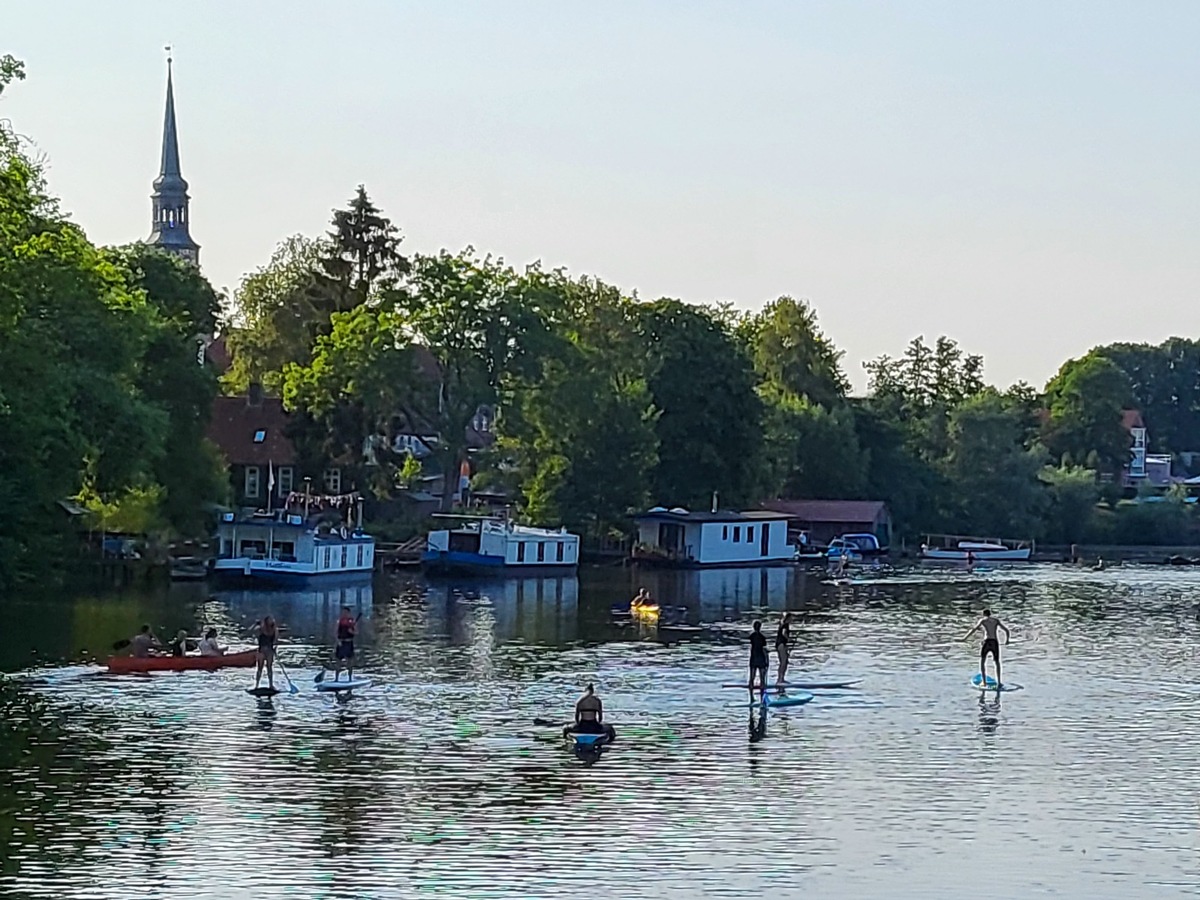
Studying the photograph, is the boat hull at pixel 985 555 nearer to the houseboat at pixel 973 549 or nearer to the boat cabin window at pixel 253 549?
the houseboat at pixel 973 549

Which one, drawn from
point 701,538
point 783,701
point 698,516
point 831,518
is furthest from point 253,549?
point 831,518

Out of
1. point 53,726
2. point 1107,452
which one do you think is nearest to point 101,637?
point 53,726

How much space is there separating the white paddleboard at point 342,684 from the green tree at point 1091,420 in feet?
418

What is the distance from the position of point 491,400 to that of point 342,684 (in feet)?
196

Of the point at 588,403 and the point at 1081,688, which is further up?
the point at 588,403

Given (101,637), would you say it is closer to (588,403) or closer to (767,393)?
(588,403)

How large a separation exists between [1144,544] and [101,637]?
97890mm

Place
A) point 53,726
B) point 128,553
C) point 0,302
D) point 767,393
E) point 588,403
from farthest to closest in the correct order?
point 767,393
point 588,403
point 128,553
point 0,302
point 53,726

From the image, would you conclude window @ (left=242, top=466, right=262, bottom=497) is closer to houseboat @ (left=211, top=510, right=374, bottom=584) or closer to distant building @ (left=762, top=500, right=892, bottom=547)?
houseboat @ (left=211, top=510, right=374, bottom=584)

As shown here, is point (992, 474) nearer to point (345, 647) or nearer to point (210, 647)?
point (210, 647)

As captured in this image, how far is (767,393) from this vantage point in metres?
136

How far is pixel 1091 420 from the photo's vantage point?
559 feet

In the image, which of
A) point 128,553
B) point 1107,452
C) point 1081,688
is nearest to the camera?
point 1081,688

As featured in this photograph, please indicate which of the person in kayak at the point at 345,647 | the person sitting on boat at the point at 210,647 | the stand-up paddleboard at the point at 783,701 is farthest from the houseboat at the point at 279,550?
the stand-up paddleboard at the point at 783,701
